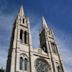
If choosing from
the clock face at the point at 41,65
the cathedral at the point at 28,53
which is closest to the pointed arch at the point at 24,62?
the cathedral at the point at 28,53

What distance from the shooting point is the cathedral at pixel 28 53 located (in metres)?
25.0

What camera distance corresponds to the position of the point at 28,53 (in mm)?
27094

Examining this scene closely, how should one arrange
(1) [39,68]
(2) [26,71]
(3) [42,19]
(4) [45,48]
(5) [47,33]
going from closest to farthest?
(2) [26,71] → (1) [39,68] → (4) [45,48] → (5) [47,33] → (3) [42,19]

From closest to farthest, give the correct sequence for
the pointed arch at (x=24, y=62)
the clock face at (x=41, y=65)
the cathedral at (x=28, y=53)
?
the pointed arch at (x=24, y=62) < the cathedral at (x=28, y=53) < the clock face at (x=41, y=65)

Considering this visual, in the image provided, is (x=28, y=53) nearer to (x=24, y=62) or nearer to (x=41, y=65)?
(x=24, y=62)

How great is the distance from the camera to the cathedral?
2505cm

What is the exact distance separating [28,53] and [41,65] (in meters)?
2.85

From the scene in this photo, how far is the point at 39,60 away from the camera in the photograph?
90.8 feet

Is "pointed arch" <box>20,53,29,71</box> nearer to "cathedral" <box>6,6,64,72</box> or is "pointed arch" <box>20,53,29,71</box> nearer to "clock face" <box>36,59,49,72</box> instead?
"cathedral" <box>6,6,64,72</box>

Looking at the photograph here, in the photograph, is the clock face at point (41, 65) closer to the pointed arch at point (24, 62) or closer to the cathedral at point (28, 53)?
the cathedral at point (28, 53)

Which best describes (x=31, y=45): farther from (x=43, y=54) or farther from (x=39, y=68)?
(x=39, y=68)

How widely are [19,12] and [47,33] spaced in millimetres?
7584

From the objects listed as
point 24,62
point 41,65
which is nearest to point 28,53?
point 24,62

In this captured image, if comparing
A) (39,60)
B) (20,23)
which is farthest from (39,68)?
(20,23)
